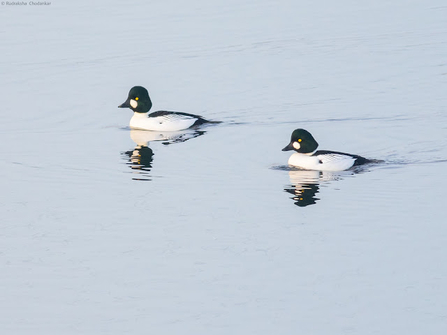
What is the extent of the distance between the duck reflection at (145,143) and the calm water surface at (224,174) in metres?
0.08

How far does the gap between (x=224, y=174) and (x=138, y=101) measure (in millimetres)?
6649

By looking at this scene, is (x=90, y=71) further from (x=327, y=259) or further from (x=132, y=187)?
(x=327, y=259)

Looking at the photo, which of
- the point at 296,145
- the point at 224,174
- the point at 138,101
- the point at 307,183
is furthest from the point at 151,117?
the point at 307,183

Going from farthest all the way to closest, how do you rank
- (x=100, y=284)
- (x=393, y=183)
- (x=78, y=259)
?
1. (x=393, y=183)
2. (x=78, y=259)
3. (x=100, y=284)

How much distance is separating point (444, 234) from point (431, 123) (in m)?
8.51

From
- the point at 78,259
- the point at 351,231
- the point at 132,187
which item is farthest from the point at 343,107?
the point at 78,259

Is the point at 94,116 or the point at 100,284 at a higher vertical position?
the point at 94,116

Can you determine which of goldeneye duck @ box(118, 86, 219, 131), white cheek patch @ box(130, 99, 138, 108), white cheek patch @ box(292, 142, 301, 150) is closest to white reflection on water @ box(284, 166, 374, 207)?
white cheek patch @ box(292, 142, 301, 150)

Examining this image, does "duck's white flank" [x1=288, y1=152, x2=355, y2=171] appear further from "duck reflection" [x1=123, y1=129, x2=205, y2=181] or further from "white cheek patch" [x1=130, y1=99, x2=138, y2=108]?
"white cheek patch" [x1=130, y1=99, x2=138, y2=108]

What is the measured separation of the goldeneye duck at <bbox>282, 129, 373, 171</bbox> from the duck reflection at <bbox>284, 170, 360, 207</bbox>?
123 mm

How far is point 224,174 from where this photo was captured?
1920 centimetres

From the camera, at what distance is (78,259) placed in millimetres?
14430

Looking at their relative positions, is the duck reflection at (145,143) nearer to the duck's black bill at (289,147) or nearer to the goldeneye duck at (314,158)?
the duck's black bill at (289,147)

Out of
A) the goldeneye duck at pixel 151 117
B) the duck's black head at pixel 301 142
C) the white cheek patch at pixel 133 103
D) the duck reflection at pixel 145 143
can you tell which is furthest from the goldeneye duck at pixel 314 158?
the white cheek patch at pixel 133 103
